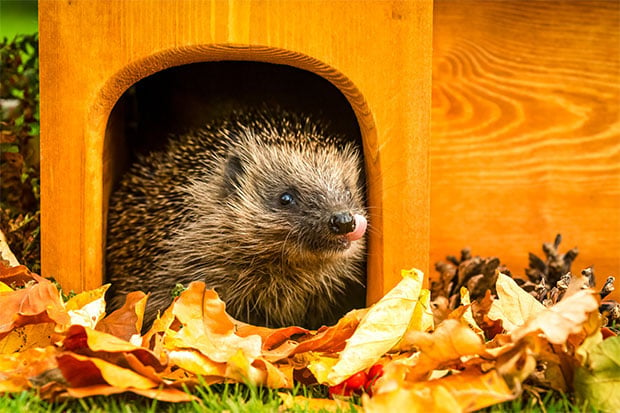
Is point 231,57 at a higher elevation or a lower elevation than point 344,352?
higher

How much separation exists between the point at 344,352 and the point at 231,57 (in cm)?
130

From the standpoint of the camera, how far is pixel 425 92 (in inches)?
114

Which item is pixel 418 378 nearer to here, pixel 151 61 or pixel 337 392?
pixel 337 392

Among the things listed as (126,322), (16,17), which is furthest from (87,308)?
(16,17)

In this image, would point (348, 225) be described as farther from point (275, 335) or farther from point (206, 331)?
point (206, 331)

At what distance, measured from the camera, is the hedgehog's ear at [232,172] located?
Answer: 3201mm

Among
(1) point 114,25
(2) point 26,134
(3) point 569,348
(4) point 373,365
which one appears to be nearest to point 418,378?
(4) point 373,365

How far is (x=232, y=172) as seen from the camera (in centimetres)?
321

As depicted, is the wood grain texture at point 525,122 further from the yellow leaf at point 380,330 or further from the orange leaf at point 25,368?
the orange leaf at point 25,368

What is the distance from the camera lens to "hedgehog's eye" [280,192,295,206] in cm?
306

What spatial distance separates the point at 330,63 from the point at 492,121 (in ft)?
3.82

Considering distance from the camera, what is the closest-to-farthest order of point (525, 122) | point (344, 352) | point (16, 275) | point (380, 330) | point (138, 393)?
point (138, 393) → point (344, 352) → point (380, 330) → point (16, 275) → point (525, 122)

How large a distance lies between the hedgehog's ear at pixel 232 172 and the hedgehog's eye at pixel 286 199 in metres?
→ 0.24

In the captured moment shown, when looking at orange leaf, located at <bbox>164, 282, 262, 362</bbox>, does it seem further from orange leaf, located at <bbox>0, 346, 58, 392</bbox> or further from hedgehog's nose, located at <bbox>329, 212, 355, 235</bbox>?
hedgehog's nose, located at <bbox>329, 212, 355, 235</bbox>
